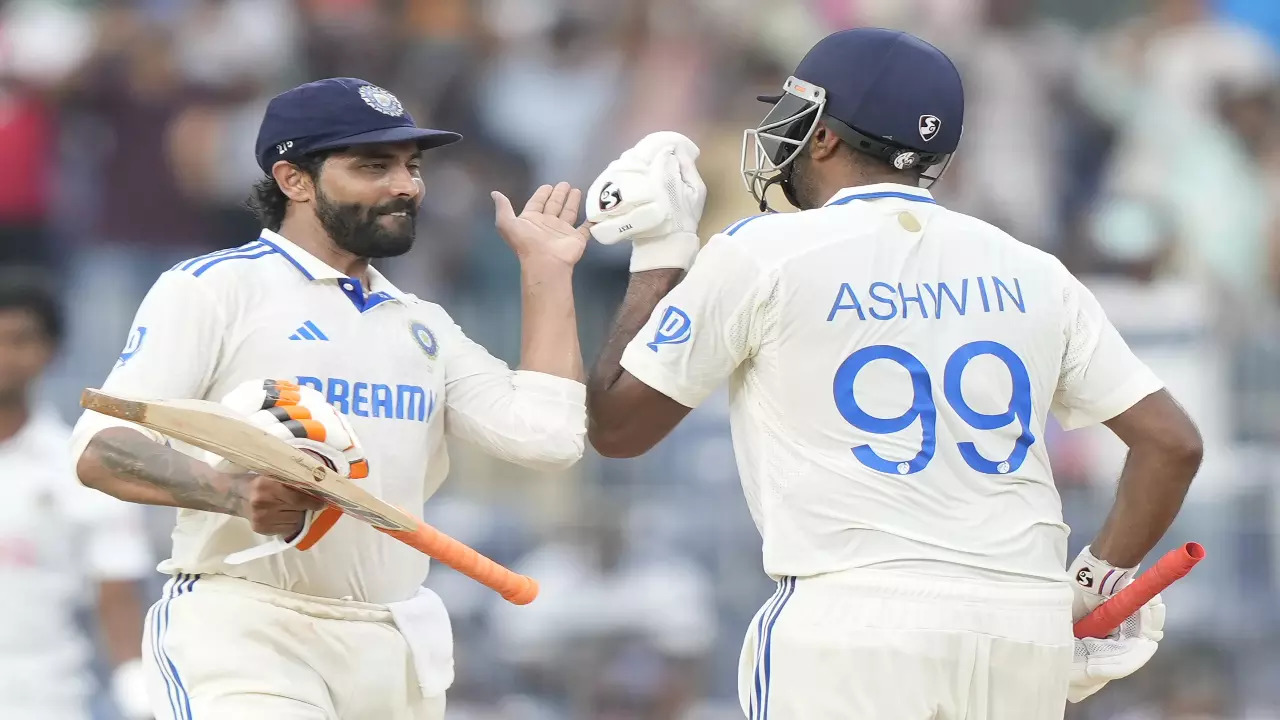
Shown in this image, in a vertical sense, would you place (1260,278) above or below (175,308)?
below

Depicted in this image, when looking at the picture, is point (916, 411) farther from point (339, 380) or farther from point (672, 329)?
point (339, 380)

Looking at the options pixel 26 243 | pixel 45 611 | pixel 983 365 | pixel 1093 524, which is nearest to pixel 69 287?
pixel 26 243

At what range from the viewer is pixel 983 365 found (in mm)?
4234

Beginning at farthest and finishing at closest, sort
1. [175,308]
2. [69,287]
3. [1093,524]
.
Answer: [69,287] < [1093,524] < [175,308]

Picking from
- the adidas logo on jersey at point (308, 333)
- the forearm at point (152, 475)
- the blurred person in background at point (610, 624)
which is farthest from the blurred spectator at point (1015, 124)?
the forearm at point (152, 475)

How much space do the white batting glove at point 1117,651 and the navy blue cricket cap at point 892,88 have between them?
1.30m

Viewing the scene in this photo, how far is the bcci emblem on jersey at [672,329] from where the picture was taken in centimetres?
433

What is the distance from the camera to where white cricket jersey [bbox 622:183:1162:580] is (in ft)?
13.6

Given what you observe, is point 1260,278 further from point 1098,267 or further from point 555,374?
point 555,374

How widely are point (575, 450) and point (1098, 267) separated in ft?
20.4

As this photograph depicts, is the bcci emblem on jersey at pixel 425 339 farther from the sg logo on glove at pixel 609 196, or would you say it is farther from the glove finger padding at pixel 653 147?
the glove finger padding at pixel 653 147

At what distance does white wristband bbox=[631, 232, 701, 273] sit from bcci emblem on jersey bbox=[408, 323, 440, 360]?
A: 551mm

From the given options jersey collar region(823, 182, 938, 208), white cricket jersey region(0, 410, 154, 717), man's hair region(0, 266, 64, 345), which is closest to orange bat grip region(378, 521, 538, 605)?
jersey collar region(823, 182, 938, 208)

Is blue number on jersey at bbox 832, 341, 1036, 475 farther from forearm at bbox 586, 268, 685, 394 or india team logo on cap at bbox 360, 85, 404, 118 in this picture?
india team logo on cap at bbox 360, 85, 404, 118
